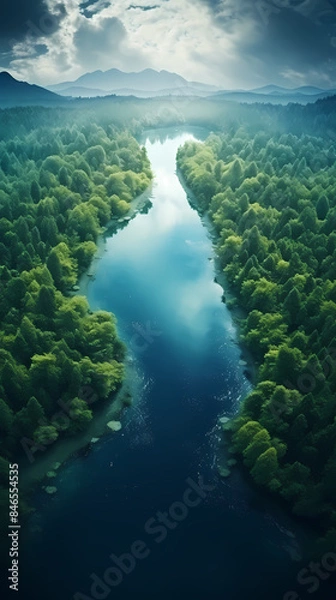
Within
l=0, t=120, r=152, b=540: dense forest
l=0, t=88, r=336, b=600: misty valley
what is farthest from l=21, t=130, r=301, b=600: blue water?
l=0, t=120, r=152, b=540: dense forest

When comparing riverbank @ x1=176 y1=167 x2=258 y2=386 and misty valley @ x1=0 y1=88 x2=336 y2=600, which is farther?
riverbank @ x1=176 y1=167 x2=258 y2=386

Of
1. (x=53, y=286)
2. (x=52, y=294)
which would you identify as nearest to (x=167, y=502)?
(x=52, y=294)

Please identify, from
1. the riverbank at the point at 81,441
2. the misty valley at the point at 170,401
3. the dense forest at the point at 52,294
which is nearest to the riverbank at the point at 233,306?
the misty valley at the point at 170,401

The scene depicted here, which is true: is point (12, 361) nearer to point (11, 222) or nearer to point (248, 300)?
point (248, 300)

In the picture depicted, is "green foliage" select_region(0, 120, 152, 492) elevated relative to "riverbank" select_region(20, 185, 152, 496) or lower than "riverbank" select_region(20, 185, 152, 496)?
elevated

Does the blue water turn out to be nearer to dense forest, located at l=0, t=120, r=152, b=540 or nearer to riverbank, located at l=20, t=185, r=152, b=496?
riverbank, located at l=20, t=185, r=152, b=496

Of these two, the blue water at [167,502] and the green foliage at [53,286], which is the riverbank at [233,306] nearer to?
the blue water at [167,502]

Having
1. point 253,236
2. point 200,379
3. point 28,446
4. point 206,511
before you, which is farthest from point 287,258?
point 28,446
